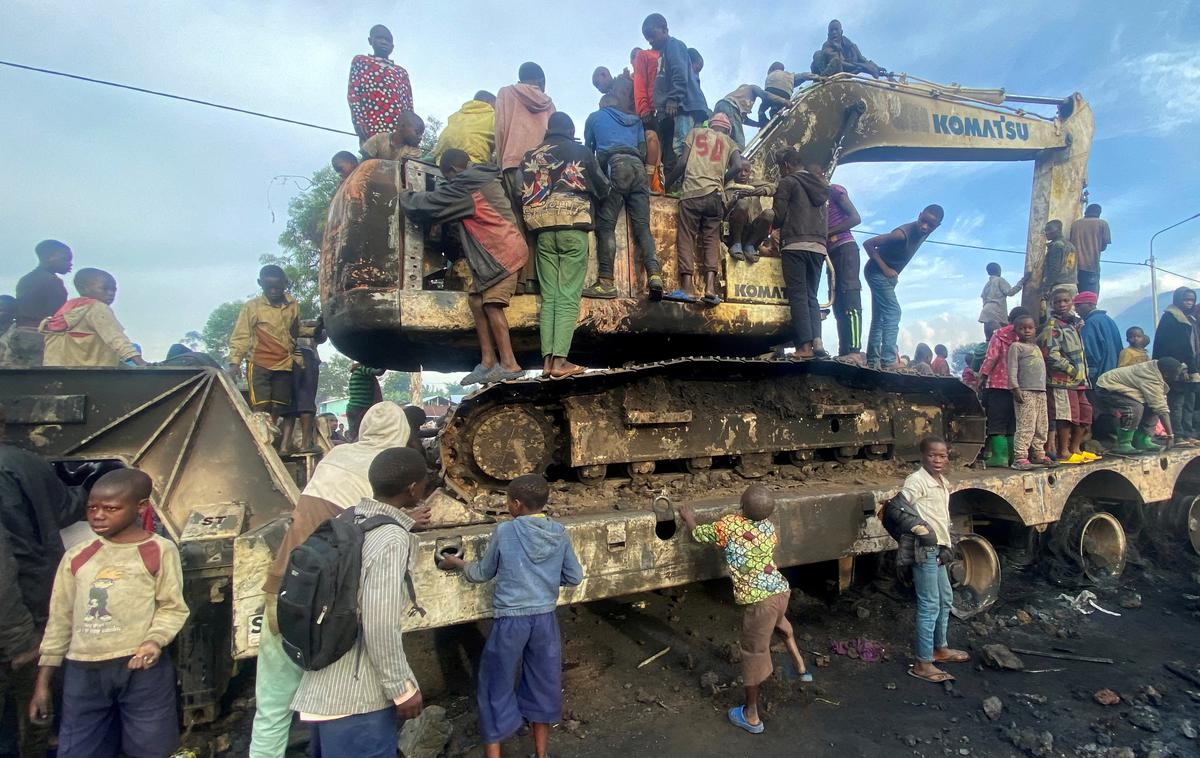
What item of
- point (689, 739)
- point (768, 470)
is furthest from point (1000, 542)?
point (689, 739)

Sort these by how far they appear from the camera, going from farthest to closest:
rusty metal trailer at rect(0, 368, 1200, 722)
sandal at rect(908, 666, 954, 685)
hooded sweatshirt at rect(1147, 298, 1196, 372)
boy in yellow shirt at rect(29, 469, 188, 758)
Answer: hooded sweatshirt at rect(1147, 298, 1196, 372), sandal at rect(908, 666, 954, 685), rusty metal trailer at rect(0, 368, 1200, 722), boy in yellow shirt at rect(29, 469, 188, 758)

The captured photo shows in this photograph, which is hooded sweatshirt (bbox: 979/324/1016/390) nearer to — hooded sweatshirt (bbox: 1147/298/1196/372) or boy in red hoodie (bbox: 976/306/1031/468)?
boy in red hoodie (bbox: 976/306/1031/468)

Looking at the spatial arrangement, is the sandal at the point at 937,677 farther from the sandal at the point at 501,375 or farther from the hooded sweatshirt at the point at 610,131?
the hooded sweatshirt at the point at 610,131

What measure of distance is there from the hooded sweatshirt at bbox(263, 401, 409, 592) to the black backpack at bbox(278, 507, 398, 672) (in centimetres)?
65

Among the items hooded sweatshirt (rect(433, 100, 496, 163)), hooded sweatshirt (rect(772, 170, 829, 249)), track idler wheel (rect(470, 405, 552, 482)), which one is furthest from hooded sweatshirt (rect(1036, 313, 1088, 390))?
hooded sweatshirt (rect(433, 100, 496, 163))

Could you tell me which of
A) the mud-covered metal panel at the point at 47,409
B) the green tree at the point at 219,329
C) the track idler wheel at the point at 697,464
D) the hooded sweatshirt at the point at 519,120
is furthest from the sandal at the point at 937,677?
the green tree at the point at 219,329

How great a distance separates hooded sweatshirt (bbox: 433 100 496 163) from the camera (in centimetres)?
407

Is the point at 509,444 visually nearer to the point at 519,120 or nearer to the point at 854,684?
the point at 519,120

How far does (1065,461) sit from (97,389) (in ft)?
24.7

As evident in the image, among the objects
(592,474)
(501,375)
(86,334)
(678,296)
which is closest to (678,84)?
(678,296)

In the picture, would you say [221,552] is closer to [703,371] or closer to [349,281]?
[349,281]

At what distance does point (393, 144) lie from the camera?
3.82 m

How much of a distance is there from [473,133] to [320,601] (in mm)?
3323

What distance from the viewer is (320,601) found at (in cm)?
189
